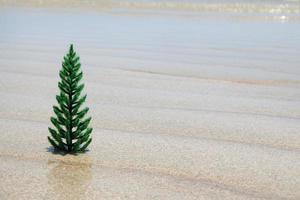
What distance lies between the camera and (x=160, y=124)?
1972mm

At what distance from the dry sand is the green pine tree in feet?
0.14

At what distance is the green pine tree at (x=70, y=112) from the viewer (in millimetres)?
1443

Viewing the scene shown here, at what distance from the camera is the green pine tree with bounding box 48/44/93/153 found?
1.44 metres

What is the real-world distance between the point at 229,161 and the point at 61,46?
10.3 ft

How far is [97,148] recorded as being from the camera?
1619 millimetres

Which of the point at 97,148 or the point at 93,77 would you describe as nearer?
the point at 97,148

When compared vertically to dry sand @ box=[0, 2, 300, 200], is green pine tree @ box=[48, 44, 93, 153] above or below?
above

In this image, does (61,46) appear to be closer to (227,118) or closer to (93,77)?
(93,77)

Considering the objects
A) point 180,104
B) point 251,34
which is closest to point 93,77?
point 180,104

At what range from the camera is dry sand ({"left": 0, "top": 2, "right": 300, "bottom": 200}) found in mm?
1349

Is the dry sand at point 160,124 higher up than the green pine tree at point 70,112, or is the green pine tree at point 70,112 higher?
the green pine tree at point 70,112

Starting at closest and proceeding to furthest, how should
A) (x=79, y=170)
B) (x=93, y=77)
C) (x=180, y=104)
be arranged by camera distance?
(x=79, y=170) < (x=180, y=104) < (x=93, y=77)

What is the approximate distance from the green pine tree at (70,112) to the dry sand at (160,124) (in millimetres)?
44

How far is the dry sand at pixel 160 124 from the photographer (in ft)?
4.42
